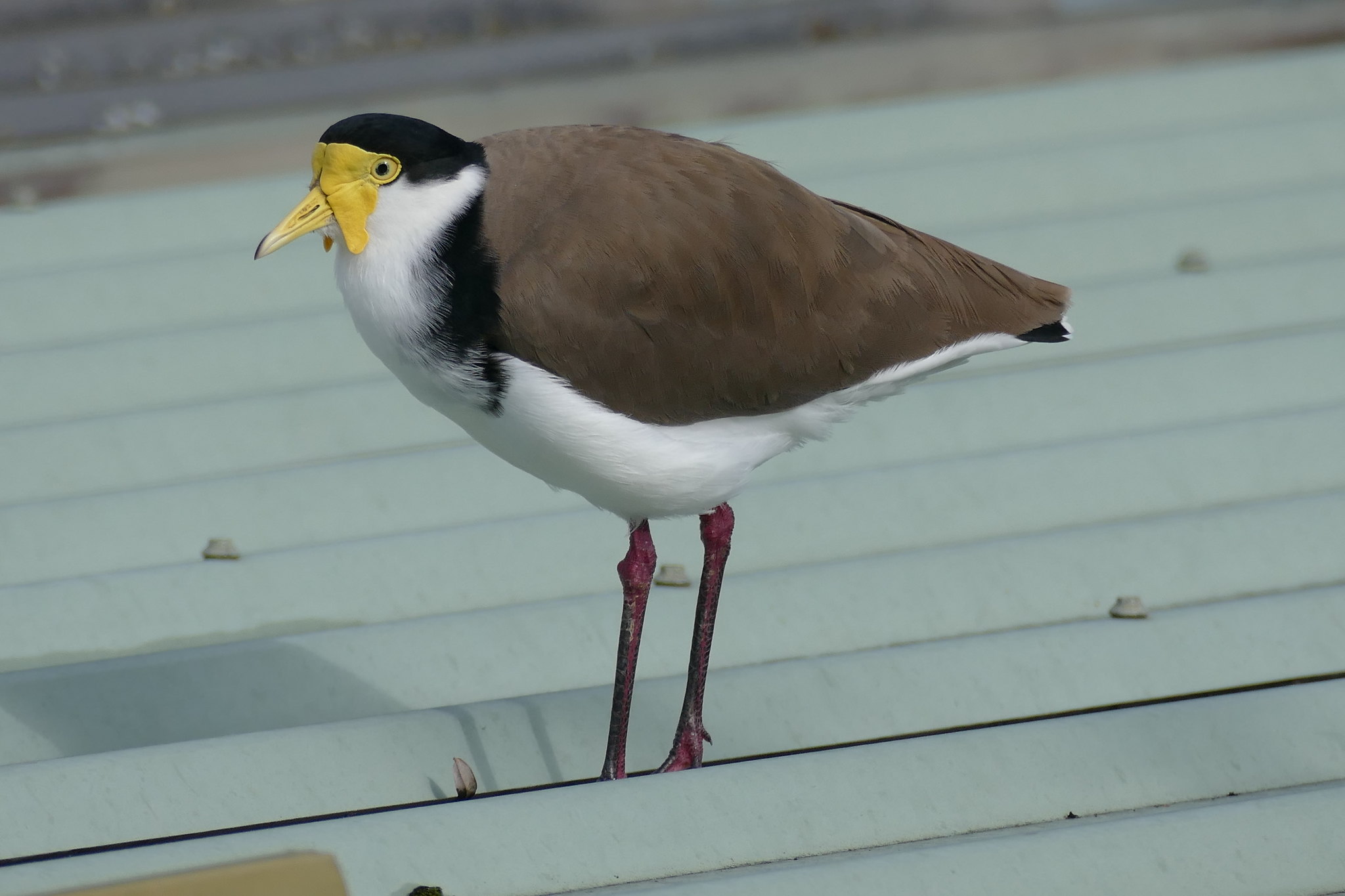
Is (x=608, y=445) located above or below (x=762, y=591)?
above

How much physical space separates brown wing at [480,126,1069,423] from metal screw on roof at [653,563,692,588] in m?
0.69

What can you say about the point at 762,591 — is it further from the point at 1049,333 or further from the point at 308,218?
the point at 308,218

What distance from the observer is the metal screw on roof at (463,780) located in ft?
9.46

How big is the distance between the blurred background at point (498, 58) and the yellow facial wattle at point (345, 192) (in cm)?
333

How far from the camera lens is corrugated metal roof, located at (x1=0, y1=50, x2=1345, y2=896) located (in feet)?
8.59

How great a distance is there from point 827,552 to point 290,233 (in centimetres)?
148

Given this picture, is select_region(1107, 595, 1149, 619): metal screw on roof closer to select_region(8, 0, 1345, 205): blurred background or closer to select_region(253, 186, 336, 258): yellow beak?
select_region(253, 186, 336, 258): yellow beak

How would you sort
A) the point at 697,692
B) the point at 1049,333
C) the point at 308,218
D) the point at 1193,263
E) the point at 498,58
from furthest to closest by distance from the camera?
1. the point at 498,58
2. the point at 1193,263
3. the point at 1049,333
4. the point at 697,692
5. the point at 308,218

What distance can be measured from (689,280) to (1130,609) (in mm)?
1218

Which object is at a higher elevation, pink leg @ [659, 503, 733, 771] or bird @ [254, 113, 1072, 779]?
bird @ [254, 113, 1072, 779]

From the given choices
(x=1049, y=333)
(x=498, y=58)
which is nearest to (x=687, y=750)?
(x=1049, y=333)

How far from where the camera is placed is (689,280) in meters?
3.08

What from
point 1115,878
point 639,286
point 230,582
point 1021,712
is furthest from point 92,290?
point 1115,878

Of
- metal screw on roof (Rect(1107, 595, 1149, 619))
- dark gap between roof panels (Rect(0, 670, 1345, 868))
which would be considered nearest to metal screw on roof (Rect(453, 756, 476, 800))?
dark gap between roof panels (Rect(0, 670, 1345, 868))
